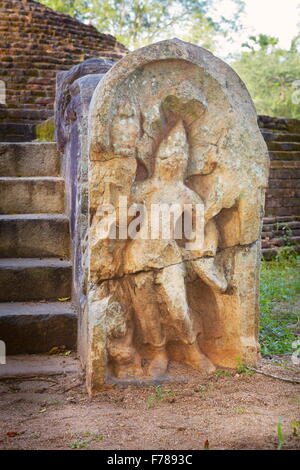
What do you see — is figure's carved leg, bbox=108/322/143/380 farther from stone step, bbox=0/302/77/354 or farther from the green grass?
the green grass

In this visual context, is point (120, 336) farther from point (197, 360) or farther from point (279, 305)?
point (279, 305)

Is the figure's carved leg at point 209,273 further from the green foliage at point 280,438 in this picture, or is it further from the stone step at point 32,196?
the stone step at point 32,196

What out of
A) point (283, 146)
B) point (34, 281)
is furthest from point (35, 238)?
point (283, 146)

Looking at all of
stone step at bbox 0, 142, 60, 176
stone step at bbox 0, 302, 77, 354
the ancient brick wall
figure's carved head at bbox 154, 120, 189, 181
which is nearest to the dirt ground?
stone step at bbox 0, 302, 77, 354

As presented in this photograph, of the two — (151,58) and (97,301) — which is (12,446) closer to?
(97,301)

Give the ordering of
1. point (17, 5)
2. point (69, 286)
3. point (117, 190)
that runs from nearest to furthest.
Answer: point (117, 190) → point (69, 286) → point (17, 5)

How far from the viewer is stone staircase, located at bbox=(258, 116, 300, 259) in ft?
25.0

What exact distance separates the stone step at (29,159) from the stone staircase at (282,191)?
3.84 metres

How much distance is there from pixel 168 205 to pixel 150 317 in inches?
21.1

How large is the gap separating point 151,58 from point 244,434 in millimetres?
1634

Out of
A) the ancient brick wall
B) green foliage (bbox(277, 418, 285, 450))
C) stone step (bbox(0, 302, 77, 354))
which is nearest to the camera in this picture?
green foliage (bbox(277, 418, 285, 450))

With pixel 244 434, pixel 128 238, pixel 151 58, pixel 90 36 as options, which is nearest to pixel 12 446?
pixel 244 434

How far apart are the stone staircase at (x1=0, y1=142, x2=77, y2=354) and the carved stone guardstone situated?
447 millimetres

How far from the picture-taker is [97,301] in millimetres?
2529
